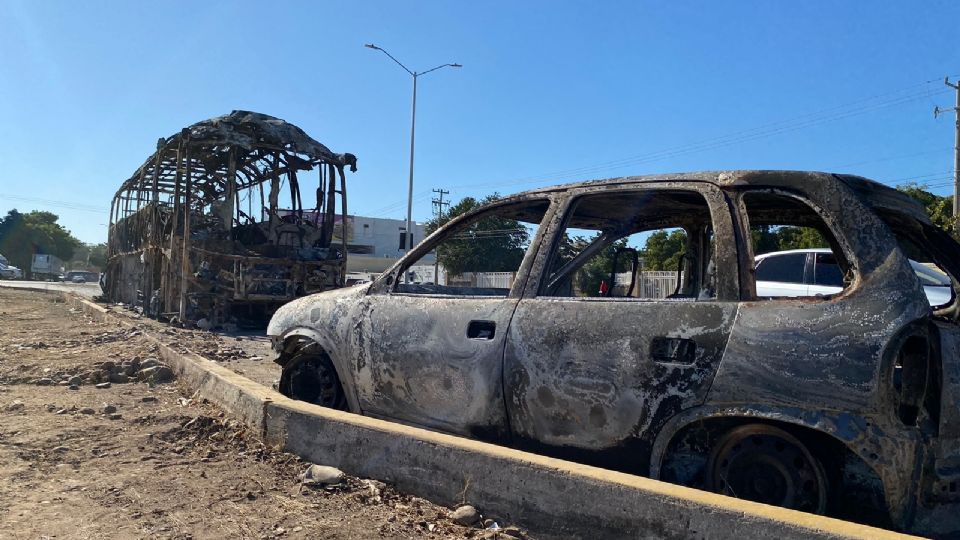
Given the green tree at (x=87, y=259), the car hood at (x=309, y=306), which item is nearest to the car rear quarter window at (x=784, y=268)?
the car hood at (x=309, y=306)

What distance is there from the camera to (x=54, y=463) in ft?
12.5

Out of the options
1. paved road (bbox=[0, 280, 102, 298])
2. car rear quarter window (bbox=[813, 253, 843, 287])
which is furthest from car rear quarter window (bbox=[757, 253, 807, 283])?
paved road (bbox=[0, 280, 102, 298])

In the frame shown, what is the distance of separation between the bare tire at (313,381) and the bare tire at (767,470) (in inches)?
91.8

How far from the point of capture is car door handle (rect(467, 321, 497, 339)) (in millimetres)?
3246

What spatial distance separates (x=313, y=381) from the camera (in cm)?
430

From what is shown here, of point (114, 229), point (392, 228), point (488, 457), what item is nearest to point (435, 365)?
point (488, 457)

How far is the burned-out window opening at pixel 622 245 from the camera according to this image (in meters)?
3.47

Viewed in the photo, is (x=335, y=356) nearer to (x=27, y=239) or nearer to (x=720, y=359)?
(x=720, y=359)

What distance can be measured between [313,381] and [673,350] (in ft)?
8.17

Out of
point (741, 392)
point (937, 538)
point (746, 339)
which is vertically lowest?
point (937, 538)

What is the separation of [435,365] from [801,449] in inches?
67.3

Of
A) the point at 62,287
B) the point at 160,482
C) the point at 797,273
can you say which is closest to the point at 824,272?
the point at 797,273

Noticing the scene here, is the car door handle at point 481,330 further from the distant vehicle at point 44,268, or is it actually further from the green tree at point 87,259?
the green tree at point 87,259

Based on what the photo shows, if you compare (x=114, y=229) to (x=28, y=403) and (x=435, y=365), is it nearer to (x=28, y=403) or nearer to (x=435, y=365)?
(x=28, y=403)
